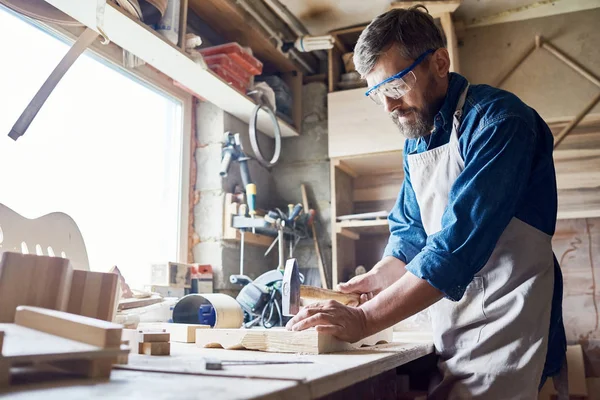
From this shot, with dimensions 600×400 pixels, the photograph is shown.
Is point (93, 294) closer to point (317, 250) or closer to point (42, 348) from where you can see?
point (42, 348)

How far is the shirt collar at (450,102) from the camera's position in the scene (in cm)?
133

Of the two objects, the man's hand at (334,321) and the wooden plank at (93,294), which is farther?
the man's hand at (334,321)

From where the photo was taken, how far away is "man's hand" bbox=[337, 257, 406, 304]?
57.7 inches

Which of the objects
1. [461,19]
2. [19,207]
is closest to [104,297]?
[19,207]

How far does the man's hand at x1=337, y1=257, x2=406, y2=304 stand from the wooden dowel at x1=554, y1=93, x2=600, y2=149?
61.1 inches

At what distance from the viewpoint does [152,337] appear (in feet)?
3.14

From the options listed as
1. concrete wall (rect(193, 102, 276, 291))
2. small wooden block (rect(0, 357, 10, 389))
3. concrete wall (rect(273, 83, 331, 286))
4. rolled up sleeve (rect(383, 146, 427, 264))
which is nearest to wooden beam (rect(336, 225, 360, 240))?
concrete wall (rect(273, 83, 331, 286))

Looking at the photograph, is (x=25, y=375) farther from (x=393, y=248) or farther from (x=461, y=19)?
(x=461, y=19)

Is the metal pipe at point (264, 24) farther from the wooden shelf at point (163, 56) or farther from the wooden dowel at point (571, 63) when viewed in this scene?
the wooden dowel at point (571, 63)

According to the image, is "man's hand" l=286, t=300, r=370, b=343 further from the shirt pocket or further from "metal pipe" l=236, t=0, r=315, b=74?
"metal pipe" l=236, t=0, r=315, b=74

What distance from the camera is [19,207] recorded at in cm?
173

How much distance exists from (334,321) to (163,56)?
1.47 metres

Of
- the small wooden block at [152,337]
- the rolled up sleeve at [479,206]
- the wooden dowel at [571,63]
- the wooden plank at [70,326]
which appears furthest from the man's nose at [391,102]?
the wooden dowel at [571,63]

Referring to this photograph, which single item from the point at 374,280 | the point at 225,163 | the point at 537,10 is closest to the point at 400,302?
the point at 374,280
